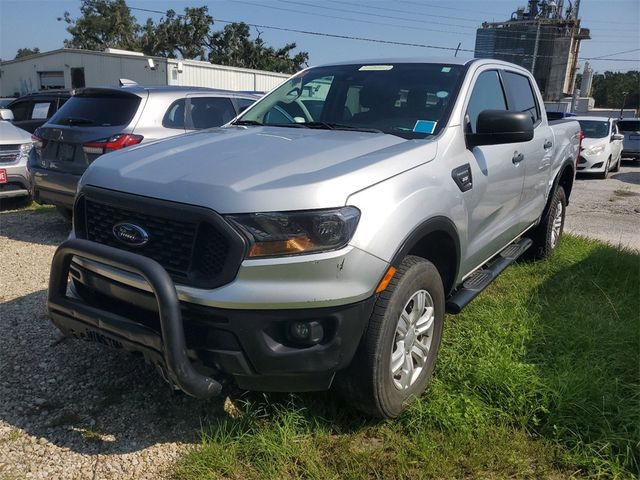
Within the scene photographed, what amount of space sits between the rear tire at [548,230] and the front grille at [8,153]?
6737 millimetres

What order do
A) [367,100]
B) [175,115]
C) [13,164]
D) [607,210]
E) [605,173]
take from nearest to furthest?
1. [367,100]
2. [175,115]
3. [13,164]
4. [607,210]
5. [605,173]

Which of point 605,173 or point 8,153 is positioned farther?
point 605,173

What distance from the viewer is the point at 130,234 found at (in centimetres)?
248

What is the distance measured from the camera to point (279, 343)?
7.48ft

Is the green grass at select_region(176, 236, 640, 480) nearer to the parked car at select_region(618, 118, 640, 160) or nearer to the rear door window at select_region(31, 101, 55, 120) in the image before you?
the rear door window at select_region(31, 101, 55, 120)

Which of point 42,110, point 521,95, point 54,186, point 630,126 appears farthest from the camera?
point 630,126

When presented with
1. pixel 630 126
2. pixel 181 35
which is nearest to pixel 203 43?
pixel 181 35

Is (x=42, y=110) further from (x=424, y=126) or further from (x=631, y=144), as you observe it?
(x=631, y=144)

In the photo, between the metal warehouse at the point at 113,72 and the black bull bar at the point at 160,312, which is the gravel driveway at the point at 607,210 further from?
the metal warehouse at the point at 113,72

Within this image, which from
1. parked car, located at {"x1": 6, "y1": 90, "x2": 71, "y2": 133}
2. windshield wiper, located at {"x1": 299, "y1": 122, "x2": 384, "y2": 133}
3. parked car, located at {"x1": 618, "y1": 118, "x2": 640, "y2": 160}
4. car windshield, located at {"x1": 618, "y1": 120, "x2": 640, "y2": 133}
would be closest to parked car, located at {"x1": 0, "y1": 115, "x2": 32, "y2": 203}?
parked car, located at {"x1": 6, "y1": 90, "x2": 71, "y2": 133}

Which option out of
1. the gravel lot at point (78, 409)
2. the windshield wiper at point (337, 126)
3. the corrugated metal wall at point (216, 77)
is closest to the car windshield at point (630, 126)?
the corrugated metal wall at point (216, 77)

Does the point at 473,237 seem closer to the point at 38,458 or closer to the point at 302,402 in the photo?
the point at 302,402

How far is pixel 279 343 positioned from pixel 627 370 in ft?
7.46

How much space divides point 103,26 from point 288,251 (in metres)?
66.9
